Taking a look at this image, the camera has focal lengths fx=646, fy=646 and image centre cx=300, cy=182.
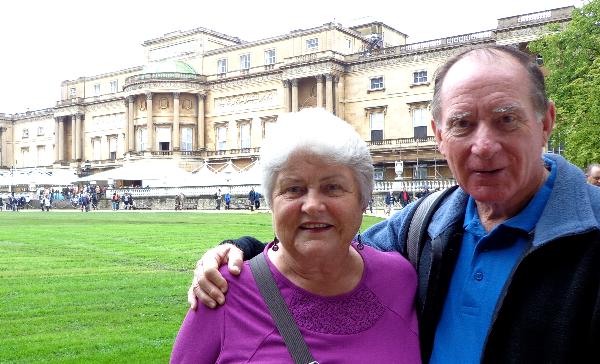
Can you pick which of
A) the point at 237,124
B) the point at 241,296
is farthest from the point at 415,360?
the point at 237,124

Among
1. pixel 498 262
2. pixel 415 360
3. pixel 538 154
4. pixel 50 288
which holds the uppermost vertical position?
pixel 538 154

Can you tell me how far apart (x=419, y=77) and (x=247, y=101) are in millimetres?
18011

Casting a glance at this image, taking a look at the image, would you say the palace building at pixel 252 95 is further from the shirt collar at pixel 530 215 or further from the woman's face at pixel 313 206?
the woman's face at pixel 313 206

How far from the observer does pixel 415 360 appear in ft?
8.86

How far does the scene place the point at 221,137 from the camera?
66375 millimetres

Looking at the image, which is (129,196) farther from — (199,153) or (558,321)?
(558,321)

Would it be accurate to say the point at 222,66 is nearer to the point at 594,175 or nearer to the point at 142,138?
the point at 142,138

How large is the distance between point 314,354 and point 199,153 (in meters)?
64.0

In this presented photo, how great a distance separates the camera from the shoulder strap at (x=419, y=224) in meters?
3.06

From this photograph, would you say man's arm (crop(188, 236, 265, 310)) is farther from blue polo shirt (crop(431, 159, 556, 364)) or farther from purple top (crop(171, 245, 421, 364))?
blue polo shirt (crop(431, 159, 556, 364))

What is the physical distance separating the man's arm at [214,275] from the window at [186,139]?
64.3 m

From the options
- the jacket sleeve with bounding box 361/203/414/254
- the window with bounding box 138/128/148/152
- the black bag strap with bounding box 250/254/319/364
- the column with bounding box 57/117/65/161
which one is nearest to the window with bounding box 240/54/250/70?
the window with bounding box 138/128/148/152

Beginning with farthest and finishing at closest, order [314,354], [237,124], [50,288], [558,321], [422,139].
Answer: [237,124] < [422,139] < [50,288] < [314,354] < [558,321]

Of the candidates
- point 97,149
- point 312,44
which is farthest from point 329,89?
point 97,149
